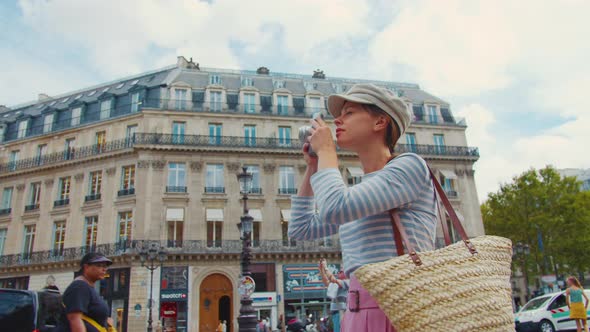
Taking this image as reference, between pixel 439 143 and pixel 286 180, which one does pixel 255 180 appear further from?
pixel 439 143

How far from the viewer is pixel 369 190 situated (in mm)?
1596

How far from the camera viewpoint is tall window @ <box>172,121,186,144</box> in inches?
1158

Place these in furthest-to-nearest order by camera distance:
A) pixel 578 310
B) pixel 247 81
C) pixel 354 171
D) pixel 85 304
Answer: pixel 247 81 < pixel 354 171 < pixel 578 310 < pixel 85 304

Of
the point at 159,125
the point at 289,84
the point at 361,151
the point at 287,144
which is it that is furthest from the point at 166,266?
the point at 361,151

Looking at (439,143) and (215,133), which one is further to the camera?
(439,143)

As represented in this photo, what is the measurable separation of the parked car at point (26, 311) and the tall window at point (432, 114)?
3385 cm

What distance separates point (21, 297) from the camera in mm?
5004

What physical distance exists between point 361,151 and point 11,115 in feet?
146

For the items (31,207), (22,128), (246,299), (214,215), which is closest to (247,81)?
(214,215)

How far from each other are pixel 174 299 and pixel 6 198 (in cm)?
1775

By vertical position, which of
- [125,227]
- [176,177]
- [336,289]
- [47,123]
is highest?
[47,123]

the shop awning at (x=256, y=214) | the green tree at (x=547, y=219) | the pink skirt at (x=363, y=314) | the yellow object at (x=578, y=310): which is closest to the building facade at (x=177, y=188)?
Result: the shop awning at (x=256, y=214)

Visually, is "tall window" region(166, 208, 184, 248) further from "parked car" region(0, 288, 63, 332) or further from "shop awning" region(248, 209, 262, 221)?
"parked car" region(0, 288, 63, 332)

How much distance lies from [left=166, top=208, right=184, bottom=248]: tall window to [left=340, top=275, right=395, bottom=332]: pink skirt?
1062 inches
